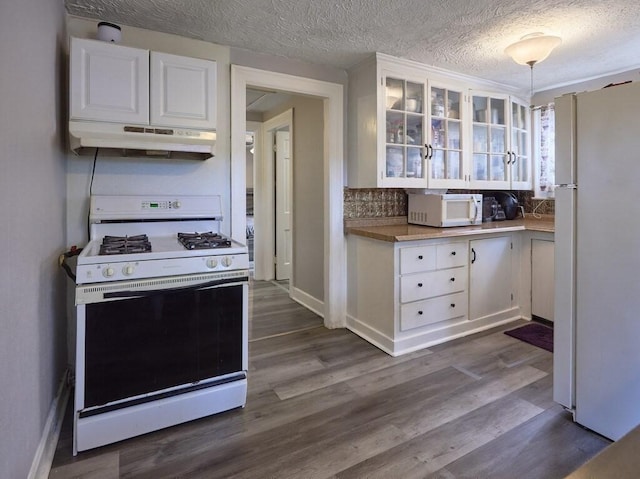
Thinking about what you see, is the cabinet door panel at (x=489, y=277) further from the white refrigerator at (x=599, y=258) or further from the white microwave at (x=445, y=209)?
the white refrigerator at (x=599, y=258)

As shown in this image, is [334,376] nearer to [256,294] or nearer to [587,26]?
[256,294]

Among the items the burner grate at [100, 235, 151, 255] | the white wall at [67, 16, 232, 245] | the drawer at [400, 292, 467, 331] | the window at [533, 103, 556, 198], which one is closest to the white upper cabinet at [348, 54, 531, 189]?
the window at [533, 103, 556, 198]

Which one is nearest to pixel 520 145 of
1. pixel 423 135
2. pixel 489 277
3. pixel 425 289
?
pixel 423 135

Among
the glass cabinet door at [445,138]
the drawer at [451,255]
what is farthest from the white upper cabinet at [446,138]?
the drawer at [451,255]

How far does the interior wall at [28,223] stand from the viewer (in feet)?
3.68

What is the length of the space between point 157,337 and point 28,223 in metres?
0.72

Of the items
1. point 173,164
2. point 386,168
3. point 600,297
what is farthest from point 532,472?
point 173,164

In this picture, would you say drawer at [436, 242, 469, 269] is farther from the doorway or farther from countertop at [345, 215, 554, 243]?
the doorway

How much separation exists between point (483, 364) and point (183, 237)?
214cm

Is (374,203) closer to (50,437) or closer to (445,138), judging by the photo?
(445,138)

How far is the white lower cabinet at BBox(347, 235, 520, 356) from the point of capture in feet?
8.80

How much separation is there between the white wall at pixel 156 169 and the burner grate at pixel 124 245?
1.01ft

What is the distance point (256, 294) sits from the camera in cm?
428

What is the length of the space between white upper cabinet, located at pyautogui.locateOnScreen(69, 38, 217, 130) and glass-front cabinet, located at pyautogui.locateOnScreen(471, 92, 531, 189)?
7.95ft
